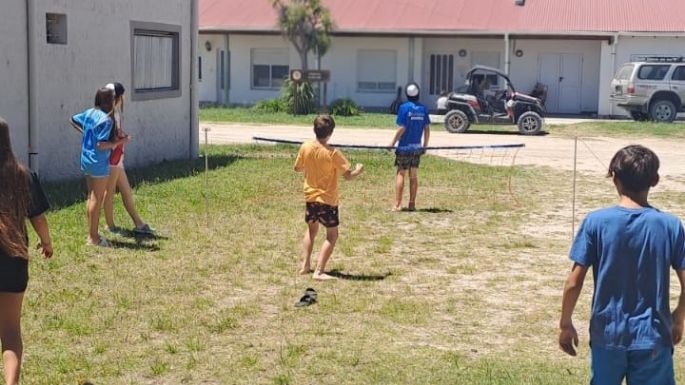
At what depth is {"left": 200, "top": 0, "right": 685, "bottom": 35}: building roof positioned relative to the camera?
34250 mm

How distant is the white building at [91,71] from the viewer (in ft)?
46.0

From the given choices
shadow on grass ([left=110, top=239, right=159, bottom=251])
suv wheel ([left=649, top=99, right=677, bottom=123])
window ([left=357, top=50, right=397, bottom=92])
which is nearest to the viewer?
shadow on grass ([left=110, top=239, right=159, bottom=251])

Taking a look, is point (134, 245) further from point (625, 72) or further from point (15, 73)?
point (625, 72)

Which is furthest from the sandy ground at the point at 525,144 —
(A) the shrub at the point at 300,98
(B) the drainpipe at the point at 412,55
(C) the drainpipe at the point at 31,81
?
(B) the drainpipe at the point at 412,55

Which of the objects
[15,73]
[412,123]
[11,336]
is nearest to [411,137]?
[412,123]

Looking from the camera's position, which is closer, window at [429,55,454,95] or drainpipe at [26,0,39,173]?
drainpipe at [26,0,39,173]

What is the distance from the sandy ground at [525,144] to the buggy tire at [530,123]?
30cm

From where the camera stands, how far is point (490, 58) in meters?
36.5

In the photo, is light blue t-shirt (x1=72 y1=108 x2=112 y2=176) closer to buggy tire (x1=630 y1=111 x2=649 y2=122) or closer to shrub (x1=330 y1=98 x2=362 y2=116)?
shrub (x1=330 y1=98 x2=362 y2=116)

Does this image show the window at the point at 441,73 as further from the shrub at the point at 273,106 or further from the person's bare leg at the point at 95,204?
the person's bare leg at the point at 95,204

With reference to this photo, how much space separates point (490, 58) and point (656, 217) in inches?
1276

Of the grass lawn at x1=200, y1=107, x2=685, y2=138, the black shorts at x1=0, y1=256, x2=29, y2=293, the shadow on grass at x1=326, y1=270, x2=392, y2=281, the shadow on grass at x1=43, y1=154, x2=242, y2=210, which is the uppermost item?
the black shorts at x1=0, y1=256, x2=29, y2=293

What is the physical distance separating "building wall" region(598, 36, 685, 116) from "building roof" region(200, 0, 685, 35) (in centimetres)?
44

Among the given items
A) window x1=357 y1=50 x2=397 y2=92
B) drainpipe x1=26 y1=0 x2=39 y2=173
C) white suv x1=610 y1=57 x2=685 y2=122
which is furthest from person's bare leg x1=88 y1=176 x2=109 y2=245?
window x1=357 y1=50 x2=397 y2=92
